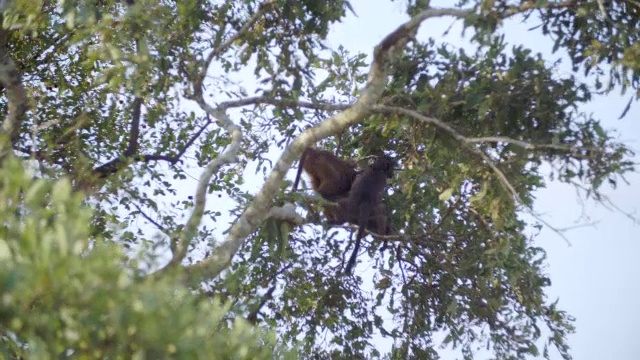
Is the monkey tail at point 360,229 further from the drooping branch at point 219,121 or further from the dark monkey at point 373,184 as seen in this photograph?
the drooping branch at point 219,121

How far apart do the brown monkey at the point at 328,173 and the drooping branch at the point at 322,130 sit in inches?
128

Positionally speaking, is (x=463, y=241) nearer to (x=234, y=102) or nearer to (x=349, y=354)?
(x=349, y=354)

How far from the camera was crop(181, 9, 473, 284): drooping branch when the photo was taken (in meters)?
5.97

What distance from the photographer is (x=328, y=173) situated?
993 cm

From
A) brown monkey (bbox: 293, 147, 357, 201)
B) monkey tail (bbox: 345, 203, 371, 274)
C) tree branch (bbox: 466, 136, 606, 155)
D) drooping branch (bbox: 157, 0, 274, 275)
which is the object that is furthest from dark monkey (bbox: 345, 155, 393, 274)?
tree branch (bbox: 466, 136, 606, 155)

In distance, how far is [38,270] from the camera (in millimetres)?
2564

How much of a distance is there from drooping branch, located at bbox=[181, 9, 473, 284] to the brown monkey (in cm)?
324

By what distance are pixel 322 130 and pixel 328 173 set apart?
348 cm

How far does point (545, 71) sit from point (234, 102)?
8.44 feet

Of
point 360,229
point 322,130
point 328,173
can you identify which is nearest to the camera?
point 322,130

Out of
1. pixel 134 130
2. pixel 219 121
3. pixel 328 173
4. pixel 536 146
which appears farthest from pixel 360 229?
pixel 536 146

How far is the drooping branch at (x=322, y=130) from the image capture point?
597cm

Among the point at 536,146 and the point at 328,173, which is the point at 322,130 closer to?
the point at 536,146

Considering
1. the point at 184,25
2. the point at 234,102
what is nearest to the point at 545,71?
the point at 234,102
